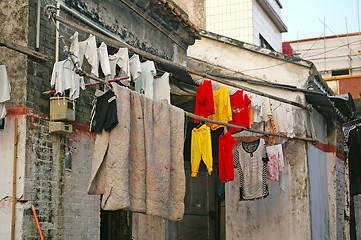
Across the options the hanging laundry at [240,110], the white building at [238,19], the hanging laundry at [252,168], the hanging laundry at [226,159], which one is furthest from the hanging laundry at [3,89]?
the white building at [238,19]

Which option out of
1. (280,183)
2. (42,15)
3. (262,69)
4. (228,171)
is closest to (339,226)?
(280,183)

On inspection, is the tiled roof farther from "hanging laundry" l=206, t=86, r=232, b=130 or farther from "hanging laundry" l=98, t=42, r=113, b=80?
"hanging laundry" l=98, t=42, r=113, b=80

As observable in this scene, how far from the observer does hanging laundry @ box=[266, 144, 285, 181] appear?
11109mm

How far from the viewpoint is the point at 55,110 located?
748 centimetres

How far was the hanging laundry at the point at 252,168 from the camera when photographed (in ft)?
35.8

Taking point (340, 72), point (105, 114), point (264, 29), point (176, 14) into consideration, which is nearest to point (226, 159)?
point (176, 14)

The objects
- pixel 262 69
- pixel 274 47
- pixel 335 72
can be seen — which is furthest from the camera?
pixel 335 72

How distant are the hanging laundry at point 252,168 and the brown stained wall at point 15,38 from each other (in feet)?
17.5

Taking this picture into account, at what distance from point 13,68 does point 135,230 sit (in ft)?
14.8

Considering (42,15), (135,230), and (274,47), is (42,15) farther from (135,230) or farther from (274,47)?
(274,47)

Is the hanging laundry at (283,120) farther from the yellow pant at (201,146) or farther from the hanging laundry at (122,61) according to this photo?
the hanging laundry at (122,61)

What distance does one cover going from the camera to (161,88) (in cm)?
899

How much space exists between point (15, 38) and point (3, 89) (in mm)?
805

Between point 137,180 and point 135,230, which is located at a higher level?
point 137,180
